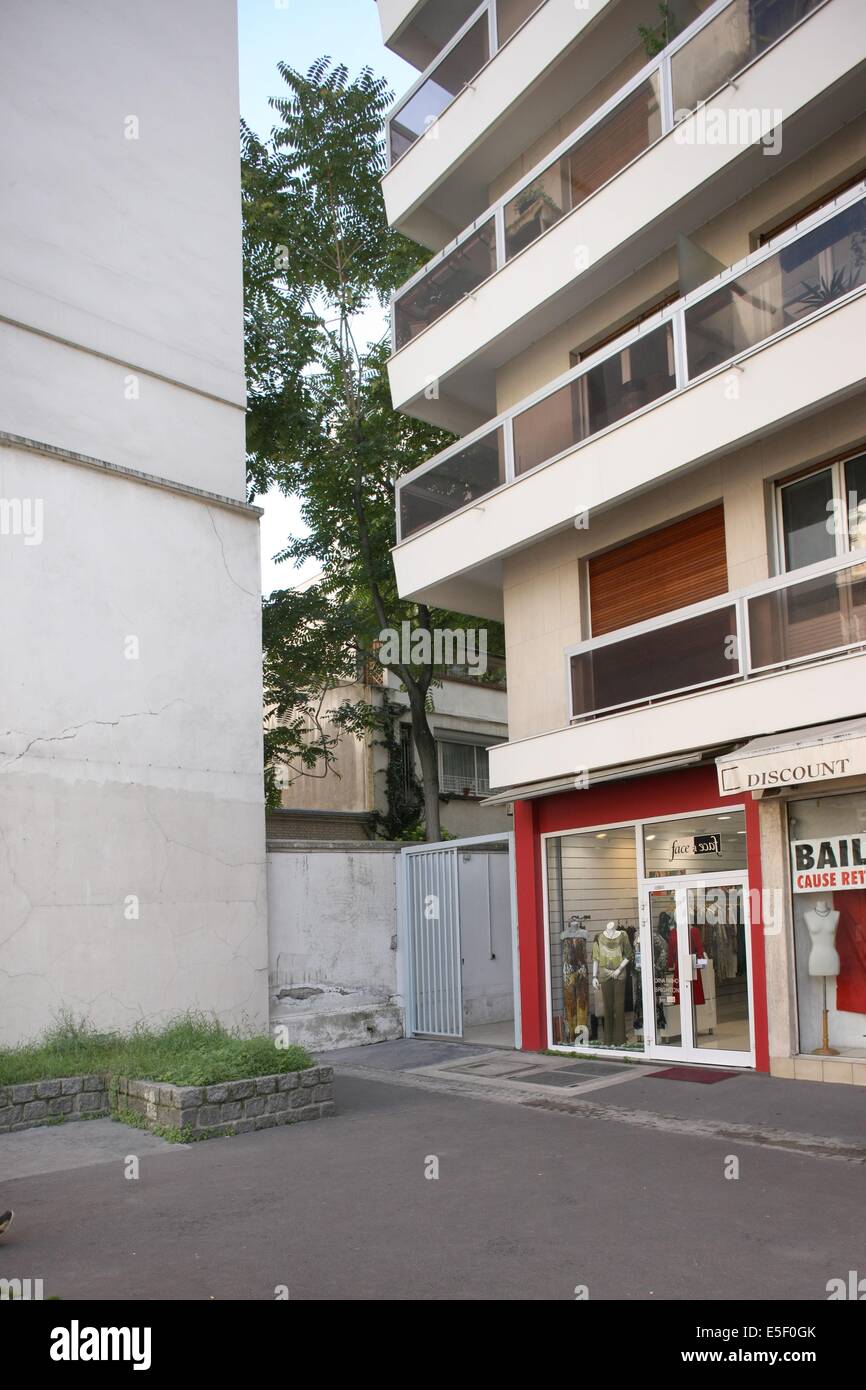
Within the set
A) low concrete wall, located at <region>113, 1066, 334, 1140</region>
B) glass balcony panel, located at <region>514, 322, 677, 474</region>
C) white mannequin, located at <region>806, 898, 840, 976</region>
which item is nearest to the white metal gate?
white mannequin, located at <region>806, 898, 840, 976</region>

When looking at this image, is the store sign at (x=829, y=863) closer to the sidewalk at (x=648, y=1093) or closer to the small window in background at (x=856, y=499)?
the sidewalk at (x=648, y=1093)

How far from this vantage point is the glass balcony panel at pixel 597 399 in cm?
1218

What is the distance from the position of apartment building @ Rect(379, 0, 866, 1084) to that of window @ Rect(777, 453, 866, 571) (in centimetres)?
3

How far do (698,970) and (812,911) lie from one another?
169 centimetres

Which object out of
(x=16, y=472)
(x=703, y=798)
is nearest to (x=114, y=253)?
(x=16, y=472)

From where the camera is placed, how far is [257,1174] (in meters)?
8.01

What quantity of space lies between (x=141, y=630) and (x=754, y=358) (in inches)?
304

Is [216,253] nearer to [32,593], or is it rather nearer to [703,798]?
[32,593]

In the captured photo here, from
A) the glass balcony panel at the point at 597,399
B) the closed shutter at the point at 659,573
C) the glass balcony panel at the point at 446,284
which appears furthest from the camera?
the glass balcony panel at the point at 446,284

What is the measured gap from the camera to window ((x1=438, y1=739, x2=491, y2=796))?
27.1m

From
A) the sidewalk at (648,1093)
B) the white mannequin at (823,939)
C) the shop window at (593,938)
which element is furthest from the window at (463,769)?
the white mannequin at (823,939)

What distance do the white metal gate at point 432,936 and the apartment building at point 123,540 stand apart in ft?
9.11

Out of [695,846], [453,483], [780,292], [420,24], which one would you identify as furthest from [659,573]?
[420,24]

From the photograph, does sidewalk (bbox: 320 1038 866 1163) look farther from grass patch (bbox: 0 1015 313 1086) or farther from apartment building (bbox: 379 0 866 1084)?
grass patch (bbox: 0 1015 313 1086)
